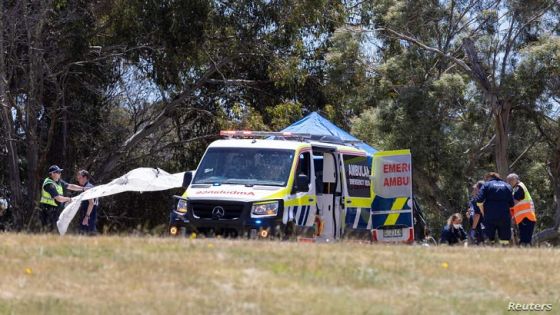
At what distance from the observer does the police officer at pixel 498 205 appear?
696 inches

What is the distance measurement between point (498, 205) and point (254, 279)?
8026 millimetres

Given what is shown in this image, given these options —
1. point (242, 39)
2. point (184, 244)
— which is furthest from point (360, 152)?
point (242, 39)

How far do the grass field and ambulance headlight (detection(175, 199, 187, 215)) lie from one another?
3.88 metres

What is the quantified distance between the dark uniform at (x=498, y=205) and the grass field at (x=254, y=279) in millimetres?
4535

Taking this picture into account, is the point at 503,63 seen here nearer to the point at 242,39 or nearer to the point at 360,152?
the point at 242,39

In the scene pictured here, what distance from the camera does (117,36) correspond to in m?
31.2

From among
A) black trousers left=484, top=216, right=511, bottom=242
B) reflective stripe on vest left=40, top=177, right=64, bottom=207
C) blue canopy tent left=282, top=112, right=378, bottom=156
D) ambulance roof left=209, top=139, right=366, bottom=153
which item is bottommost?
black trousers left=484, top=216, right=511, bottom=242

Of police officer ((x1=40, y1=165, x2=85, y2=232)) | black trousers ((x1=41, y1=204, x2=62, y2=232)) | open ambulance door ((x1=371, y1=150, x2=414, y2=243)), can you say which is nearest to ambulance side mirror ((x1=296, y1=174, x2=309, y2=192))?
open ambulance door ((x1=371, y1=150, x2=414, y2=243))

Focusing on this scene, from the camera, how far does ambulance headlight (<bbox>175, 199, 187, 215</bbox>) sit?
671 inches

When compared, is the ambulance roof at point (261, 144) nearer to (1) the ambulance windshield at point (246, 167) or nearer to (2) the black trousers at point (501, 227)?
(1) the ambulance windshield at point (246, 167)

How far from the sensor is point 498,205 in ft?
58.2

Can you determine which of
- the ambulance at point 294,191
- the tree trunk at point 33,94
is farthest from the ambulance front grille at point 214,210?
the tree trunk at point 33,94

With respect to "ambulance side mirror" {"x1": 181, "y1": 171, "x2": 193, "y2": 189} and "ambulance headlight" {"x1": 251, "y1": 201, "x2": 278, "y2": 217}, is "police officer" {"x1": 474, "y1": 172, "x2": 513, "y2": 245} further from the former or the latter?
"ambulance side mirror" {"x1": 181, "y1": 171, "x2": 193, "y2": 189}

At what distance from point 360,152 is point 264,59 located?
1307 cm
